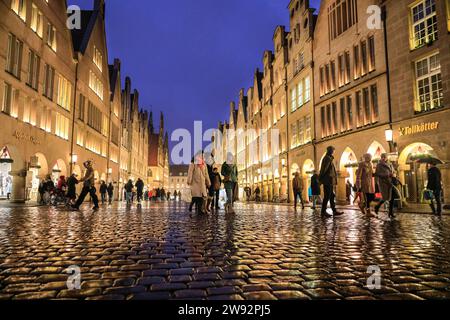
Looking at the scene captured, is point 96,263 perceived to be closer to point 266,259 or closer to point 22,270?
point 22,270

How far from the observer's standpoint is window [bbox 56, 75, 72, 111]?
102ft

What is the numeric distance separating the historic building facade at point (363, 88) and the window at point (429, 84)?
2.0 inches

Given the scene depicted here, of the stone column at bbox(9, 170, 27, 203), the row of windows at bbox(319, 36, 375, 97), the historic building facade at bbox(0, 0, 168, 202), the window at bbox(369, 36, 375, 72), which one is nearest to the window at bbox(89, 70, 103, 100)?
the historic building facade at bbox(0, 0, 168, 202)

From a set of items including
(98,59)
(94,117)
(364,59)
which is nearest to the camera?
(364,59)

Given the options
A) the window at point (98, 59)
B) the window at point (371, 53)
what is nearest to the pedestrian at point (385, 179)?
the window at point (371, 53)

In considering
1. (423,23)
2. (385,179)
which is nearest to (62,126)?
(423,23)

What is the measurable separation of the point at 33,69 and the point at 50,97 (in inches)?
125

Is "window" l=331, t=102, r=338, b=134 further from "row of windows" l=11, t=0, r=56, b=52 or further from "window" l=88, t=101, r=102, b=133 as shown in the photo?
"window" l=88, t=101, r=102, b=133

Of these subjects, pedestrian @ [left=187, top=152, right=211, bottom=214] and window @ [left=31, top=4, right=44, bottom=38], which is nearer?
pedestrian @ [left=187, top=152, right=211, bottom=214]

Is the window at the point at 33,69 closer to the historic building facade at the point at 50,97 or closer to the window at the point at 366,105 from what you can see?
the historic building facade at the point at 50,97

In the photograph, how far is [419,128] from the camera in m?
19.9

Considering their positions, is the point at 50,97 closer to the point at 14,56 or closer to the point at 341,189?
the point at 14,56

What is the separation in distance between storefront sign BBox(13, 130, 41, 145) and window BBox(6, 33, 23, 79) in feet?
11.4
